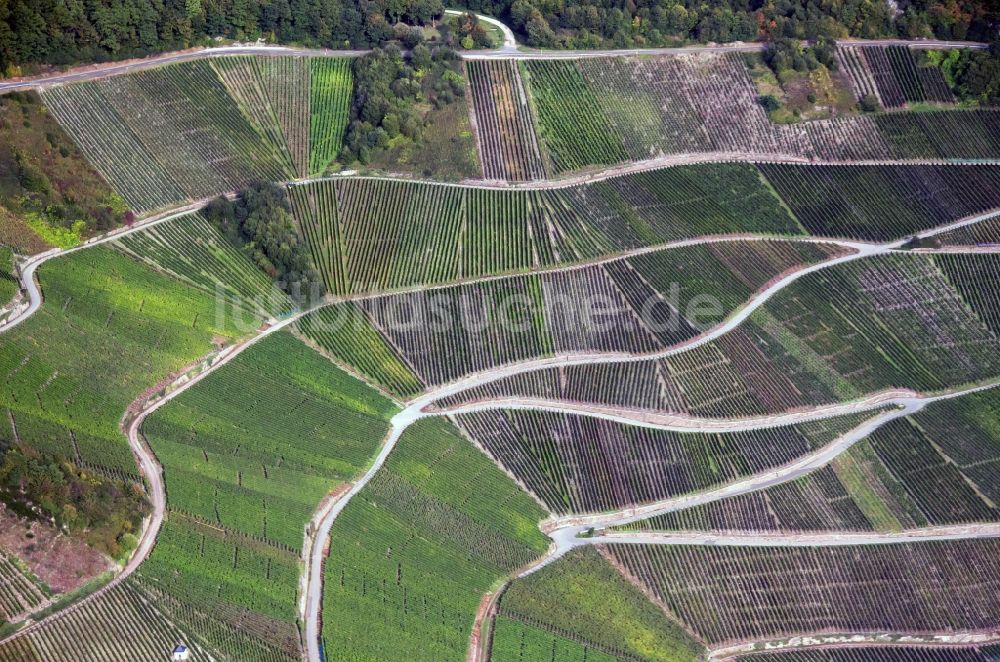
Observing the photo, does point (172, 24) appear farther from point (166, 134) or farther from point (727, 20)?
point (727, 20)

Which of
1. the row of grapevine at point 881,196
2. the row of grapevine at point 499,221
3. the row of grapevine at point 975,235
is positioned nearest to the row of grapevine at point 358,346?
the row of grapevine at point 499,221

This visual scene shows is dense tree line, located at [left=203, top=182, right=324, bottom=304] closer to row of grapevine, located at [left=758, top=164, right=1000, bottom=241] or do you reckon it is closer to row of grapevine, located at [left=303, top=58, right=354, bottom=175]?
row of grapevine, located at [left=303, top=58, right=354, bottom=175]

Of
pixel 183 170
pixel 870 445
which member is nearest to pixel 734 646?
pixel 870 445

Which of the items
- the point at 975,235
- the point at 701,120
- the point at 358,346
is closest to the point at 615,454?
the point at 358,346

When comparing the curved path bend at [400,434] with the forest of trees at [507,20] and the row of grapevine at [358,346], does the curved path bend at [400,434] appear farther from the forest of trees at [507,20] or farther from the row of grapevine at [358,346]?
the forest of trees at [507,20]

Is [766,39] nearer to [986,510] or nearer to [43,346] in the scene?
[986,510]
